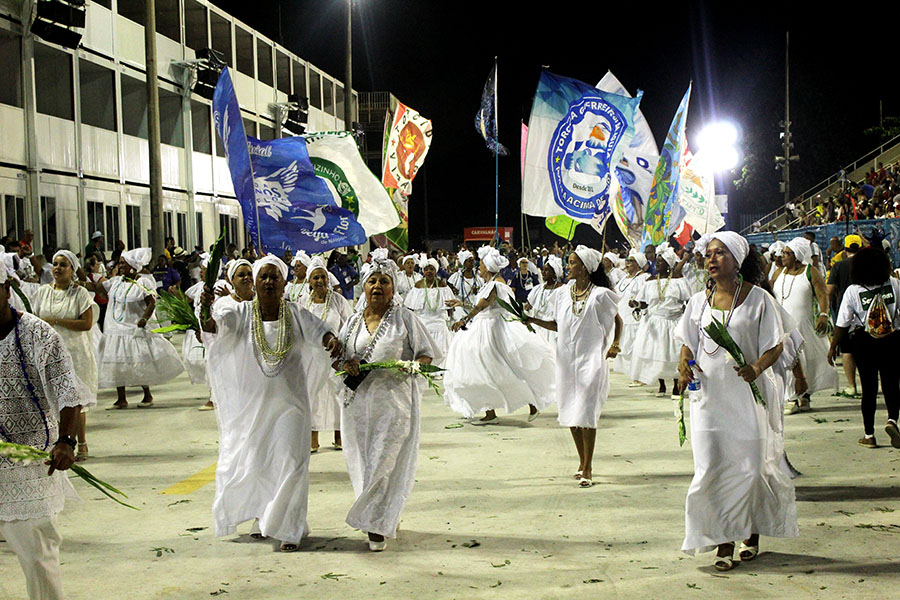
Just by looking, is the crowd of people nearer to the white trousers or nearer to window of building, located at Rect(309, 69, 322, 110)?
the white trousers

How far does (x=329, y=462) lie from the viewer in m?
9.88

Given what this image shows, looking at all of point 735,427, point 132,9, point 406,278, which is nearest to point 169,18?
point 132,9

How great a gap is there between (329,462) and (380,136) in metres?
57.4

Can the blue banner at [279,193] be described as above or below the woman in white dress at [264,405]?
above

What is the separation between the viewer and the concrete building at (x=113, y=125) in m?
25.8

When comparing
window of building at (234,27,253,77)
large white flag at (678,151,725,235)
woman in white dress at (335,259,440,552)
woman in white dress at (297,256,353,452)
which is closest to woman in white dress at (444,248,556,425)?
woman in white dress at (297,256,353,452)

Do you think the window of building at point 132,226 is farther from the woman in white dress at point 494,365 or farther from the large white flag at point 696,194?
the woman in white dress at point 494,365

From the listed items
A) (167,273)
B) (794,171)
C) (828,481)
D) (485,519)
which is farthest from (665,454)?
(794,171)

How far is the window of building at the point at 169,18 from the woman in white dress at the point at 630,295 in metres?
24.5

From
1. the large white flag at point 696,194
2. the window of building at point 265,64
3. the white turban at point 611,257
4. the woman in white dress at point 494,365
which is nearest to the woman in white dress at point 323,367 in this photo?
the woman in white dress at point 494,365

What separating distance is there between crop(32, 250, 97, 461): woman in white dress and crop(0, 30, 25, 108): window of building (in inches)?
676

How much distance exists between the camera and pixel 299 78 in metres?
52.2

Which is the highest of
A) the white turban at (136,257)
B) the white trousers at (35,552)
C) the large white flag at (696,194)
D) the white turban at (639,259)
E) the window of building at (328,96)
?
the window of building at (328,96)

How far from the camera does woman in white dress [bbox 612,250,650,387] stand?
619 inches
